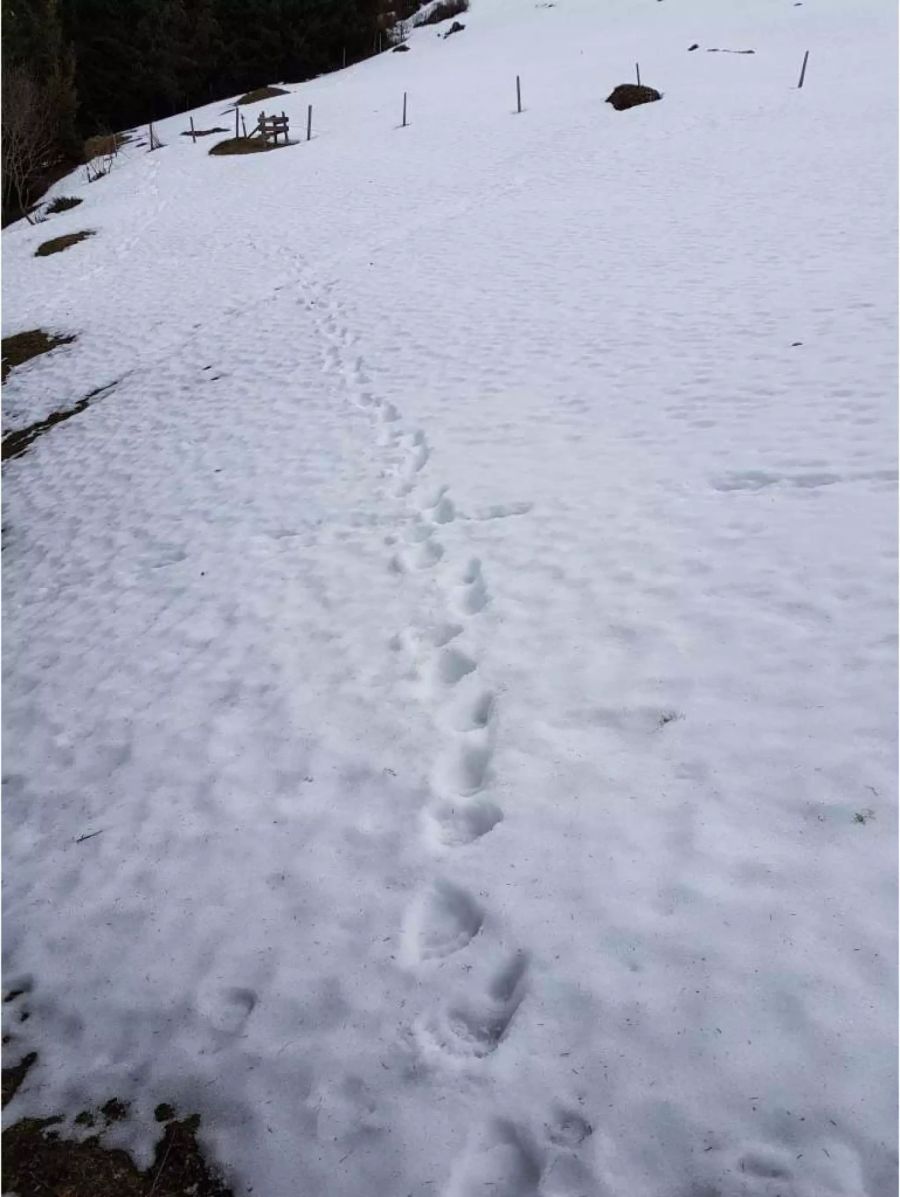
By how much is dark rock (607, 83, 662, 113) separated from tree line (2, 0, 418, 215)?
30.0 metres

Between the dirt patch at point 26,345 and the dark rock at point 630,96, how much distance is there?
1916cm

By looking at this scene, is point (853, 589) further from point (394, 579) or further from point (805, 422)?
point (394, 579)

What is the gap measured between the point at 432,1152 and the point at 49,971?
2031 mm

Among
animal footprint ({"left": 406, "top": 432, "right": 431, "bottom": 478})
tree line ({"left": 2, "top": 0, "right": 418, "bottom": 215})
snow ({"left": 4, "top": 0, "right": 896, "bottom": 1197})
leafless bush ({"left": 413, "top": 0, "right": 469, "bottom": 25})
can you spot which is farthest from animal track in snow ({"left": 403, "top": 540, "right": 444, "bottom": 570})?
leafless bush ({"left": 413, "top": 0, "right": 469, "bottom": 25})

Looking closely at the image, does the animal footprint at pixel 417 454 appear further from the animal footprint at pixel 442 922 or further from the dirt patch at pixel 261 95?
the dirt patch at pixel 261 95

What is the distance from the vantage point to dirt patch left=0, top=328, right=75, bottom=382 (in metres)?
13.3

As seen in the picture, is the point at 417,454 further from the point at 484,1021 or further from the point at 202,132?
→ the point at 202,132

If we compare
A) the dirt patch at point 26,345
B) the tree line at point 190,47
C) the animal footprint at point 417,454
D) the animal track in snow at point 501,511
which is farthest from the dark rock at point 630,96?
the tree line at point 190,47

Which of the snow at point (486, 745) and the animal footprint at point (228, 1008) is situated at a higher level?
the snow at point (486, 745)

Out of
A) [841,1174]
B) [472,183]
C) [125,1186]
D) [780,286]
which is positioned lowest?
[125,1186]

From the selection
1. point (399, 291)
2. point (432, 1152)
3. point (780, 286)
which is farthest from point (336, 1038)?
point (399, 291)

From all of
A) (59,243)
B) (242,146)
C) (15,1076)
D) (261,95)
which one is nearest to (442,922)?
(15,1076)

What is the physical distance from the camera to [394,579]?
17.8ft

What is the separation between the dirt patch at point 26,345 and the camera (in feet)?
43.6
